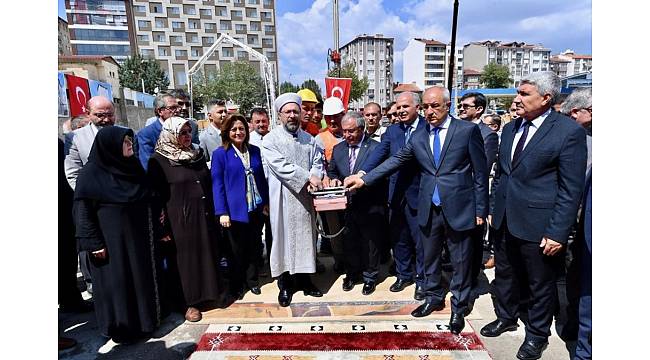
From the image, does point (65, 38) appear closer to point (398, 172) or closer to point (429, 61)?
point (429, 61)

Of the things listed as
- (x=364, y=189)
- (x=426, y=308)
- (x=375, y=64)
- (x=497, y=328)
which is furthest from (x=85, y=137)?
(x=375, y=64)

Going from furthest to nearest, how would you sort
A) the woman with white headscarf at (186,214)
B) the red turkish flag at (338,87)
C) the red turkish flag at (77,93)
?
1. the red turkish flag at (77,93)
2. the red turkish flag at (338,87)
3. the woman with white headscarf at (186,214)

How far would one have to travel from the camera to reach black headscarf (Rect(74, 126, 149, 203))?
2.61 m

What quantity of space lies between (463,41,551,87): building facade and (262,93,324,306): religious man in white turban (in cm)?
8835

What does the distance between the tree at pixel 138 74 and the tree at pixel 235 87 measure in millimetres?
5739

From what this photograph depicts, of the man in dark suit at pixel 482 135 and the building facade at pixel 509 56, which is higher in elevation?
the building facade at pixel 509 56

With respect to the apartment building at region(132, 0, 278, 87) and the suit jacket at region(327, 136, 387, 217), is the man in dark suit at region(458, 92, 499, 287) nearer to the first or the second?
the suit jacket at region(327, 136, 387, 217)

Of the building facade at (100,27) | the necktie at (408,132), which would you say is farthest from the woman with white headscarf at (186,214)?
the building facade at (100,27)

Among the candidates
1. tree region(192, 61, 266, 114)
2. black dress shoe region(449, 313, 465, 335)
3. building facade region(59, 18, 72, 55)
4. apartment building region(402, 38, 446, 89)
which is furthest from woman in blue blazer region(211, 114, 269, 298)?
apartment building region(402, 38, 446, 89)

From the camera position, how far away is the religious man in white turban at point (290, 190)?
330cm

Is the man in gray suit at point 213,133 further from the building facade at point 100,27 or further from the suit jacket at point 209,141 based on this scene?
the building facade at point 100,27

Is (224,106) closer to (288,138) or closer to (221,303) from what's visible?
(288,138)

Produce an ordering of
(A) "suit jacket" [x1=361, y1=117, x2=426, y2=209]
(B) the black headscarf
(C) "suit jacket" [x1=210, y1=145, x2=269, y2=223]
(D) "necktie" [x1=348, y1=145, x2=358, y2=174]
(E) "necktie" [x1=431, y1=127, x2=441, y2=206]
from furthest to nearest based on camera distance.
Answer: (D) "necktie" [x1=348, y1=145, x2=358, y2=174], (A) "suit jacket" [x1=361, y1=117, x2=426, y2=209], (C) "suit jacket" [x1=210, y1=145, x2=269, y2=223], (E) "necktie" [x1=431, y1=127, x2=441, y2=206], (B) the black headscarf

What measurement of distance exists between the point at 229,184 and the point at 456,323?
7.70 feet
